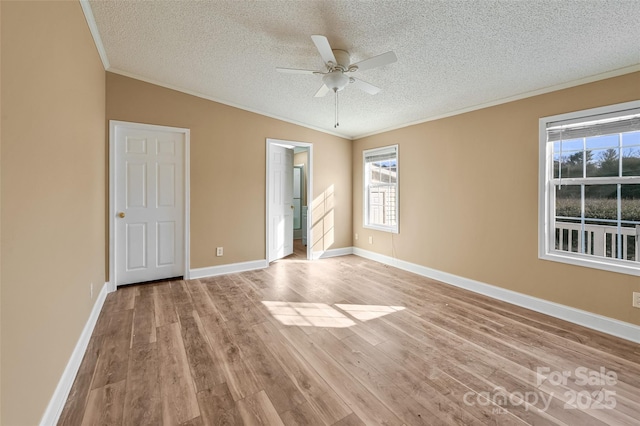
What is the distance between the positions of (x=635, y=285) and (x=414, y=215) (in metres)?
2.43

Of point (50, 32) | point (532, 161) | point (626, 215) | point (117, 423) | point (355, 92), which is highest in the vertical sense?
point (355, 92)

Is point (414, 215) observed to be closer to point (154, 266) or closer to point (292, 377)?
point (292, 377)

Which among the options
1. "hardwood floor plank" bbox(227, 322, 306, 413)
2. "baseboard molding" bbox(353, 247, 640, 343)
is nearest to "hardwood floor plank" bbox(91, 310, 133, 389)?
"hardwood floor plank" bbox(227, 322, 306, 413)

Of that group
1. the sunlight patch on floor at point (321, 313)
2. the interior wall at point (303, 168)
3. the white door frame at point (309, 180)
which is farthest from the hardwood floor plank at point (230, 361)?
the interior wall at point (303, 168)

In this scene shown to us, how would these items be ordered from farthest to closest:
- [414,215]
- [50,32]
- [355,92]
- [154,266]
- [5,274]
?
[414,215] < [154,266] < [355,92] < [50,32] < [5,274]

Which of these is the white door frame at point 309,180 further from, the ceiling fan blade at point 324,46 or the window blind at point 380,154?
the ceiling fan blade at point 324,46

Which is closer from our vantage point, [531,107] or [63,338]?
[63,338]

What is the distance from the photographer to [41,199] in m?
1.47

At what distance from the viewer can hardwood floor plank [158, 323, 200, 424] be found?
153 cm

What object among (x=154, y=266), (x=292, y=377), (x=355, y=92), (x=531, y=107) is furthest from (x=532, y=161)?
(x=154, y=266)

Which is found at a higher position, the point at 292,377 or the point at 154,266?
the point at 154,266

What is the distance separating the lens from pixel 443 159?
391 cm

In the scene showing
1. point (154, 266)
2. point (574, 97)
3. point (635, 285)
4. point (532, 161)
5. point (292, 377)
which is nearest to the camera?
point (292, 377)

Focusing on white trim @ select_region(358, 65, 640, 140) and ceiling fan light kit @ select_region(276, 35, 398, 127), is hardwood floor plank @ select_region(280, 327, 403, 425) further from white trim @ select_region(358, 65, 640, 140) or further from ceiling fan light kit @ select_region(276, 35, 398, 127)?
white trim @ select_region(358, 65, 640, 140)
